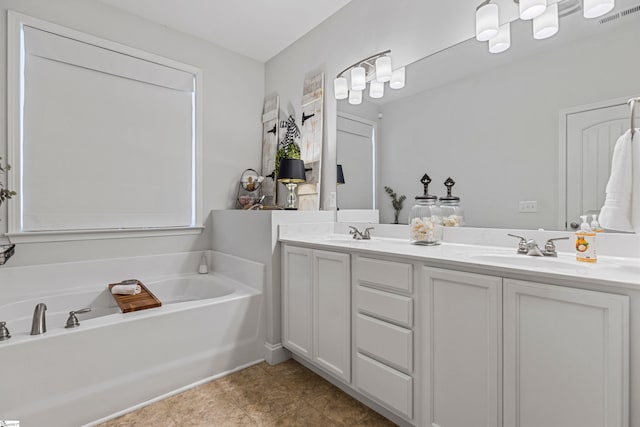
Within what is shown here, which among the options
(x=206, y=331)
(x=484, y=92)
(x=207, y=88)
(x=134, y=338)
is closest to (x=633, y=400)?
(x=484, y=92)

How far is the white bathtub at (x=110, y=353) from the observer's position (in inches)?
56.4

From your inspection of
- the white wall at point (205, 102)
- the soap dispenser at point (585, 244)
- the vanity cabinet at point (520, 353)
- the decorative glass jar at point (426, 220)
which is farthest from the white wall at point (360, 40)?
the vanity cabinet at point (520, 353)

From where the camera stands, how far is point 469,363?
1158 millimetres

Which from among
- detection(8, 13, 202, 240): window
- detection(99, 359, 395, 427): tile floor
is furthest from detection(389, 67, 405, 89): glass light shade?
detection(99, 359, 395, 427): tile floor

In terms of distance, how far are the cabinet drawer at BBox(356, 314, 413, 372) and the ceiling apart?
2.41m

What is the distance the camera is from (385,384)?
147cm

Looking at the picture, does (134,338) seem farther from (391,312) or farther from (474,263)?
(474,263)

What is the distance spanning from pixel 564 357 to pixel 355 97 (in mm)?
2005

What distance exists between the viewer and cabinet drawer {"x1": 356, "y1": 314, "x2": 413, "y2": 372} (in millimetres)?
1367

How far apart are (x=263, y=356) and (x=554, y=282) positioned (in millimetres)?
1929

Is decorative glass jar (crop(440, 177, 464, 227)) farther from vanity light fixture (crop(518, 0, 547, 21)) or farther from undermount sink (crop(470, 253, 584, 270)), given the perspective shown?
vanity light fixture (crop(518, 0, 547, 21))

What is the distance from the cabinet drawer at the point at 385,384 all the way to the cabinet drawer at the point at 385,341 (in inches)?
1.7

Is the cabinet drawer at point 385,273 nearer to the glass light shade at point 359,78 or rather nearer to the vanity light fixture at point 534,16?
the vanity light fixture at point 534,16

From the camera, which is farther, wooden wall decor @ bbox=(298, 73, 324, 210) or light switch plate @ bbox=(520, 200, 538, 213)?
wooden wall decor @ bbox=(298, 73, 324, 210)
